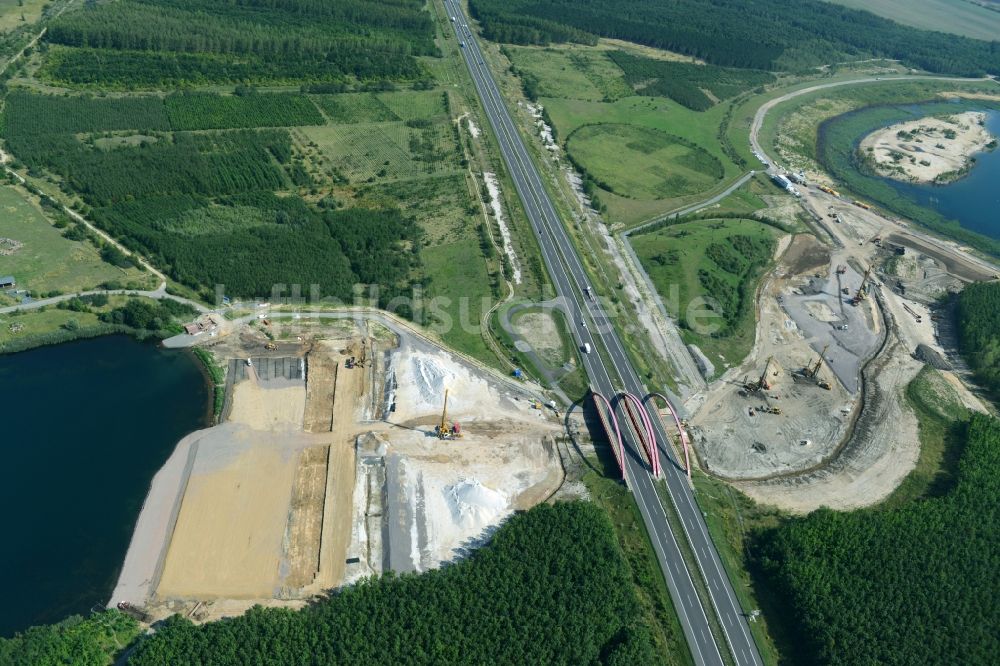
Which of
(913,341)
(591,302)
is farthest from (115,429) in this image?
(913,341)

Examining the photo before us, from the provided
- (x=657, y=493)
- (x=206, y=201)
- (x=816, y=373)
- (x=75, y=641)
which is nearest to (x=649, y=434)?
(x=657, y=493)

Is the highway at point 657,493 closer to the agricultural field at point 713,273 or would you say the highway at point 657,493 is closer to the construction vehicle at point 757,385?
the agricultural field at point 713,273

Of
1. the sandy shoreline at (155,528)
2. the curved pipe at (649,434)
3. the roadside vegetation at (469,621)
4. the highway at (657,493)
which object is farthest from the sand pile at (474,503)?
the sandy shoreline at (155,528)

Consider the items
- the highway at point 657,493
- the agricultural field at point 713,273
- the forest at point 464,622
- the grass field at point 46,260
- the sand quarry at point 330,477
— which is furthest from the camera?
the agricultural field at point 713,273

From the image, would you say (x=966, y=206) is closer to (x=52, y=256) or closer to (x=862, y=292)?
(x=862, y=292)

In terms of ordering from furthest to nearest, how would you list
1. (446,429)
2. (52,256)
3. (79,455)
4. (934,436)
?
(52,256) → (934,436) → (446,429) → (79,455)

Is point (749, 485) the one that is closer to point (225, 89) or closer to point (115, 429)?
point (115, 429)
